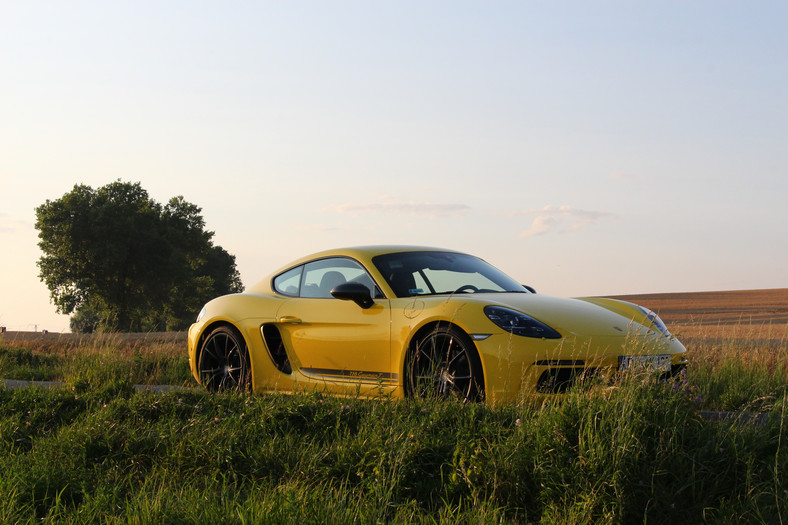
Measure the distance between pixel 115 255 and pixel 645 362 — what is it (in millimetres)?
40930

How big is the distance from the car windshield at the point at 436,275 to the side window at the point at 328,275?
0.22 m

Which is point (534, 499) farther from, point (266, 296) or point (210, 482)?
point (266, 296)

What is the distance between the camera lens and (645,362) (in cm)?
519

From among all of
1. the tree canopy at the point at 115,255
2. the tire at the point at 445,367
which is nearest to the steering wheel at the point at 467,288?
the tire at the point at 445,367

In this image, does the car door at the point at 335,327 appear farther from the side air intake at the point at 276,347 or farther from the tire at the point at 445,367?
the tire at the point at 445,367

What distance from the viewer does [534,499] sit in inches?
170

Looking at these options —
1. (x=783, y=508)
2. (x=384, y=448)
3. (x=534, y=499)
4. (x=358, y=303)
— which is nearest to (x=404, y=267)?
(x=358, y=303)

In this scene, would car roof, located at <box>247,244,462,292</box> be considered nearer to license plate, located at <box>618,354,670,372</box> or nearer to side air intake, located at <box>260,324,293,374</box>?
side air intake, located at <box>260,324,293,374</box>

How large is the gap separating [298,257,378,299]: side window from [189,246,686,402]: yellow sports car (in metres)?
0.01

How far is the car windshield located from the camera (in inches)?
288

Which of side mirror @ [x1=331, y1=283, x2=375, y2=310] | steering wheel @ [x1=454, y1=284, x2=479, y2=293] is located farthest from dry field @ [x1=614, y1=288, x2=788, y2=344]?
side mirror @ [x1=331, y1=283, x2=375, y2=310]

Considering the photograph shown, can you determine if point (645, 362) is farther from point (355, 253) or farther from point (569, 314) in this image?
point (355, 253)

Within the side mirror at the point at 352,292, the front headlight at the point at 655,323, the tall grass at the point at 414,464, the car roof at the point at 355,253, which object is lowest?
the tall grass at the point at 414,464

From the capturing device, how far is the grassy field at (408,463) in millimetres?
4113
